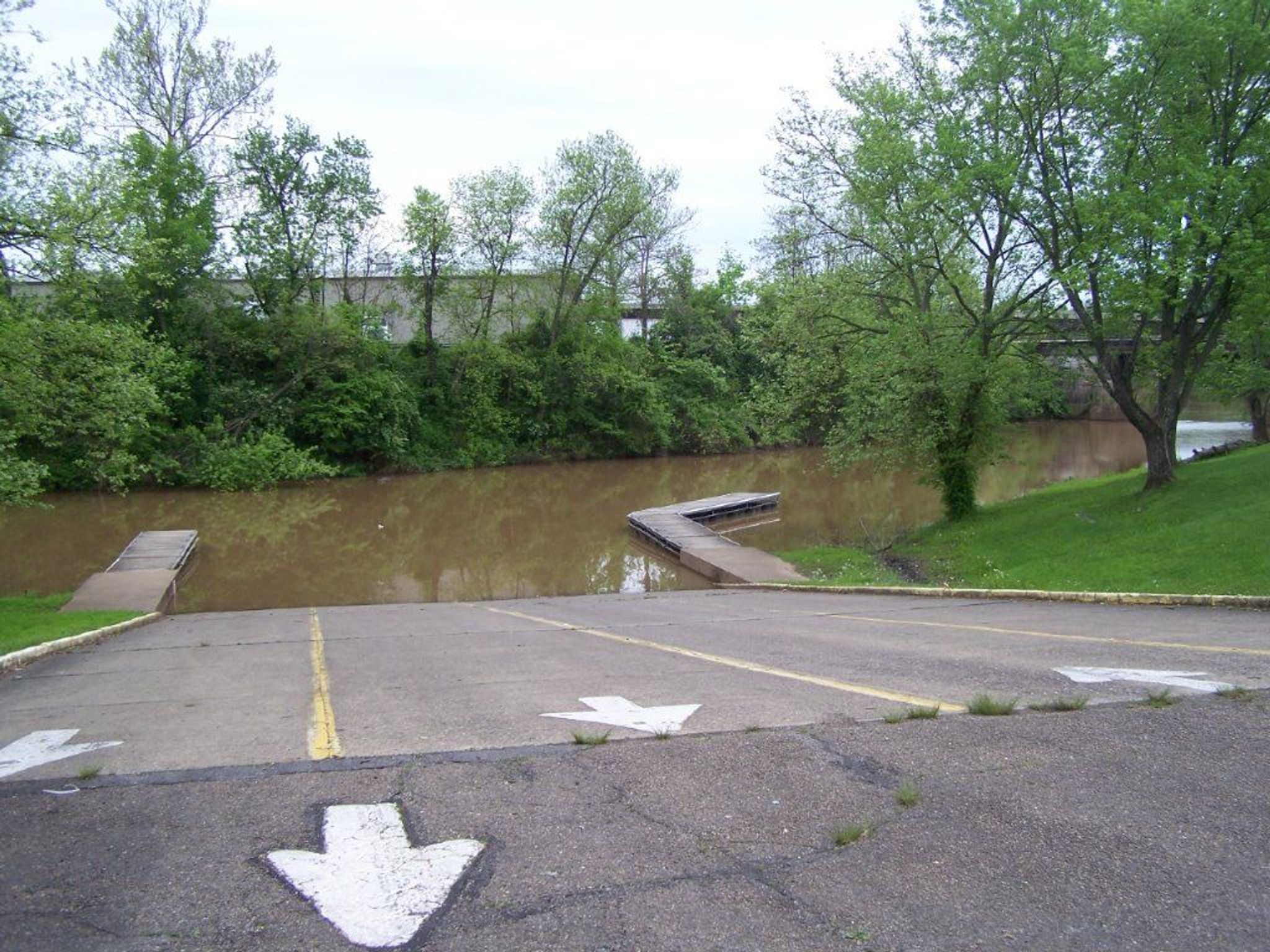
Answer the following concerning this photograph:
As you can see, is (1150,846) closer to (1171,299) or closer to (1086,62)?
(1171,299)

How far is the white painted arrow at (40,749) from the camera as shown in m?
5.66

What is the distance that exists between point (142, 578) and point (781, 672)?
16.8 metres

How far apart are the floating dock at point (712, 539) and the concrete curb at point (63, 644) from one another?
12.1 metres

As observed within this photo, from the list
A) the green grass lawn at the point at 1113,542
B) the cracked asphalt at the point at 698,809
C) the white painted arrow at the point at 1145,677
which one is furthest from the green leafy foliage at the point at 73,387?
the white painted arrow at the point at 1145,677

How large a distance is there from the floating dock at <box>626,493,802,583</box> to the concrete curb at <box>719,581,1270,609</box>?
5.70 ft

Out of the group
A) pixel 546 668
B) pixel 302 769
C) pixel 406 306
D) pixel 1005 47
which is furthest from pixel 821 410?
pixel 406 306

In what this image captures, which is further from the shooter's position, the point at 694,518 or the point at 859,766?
the point at 694,518

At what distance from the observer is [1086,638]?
987 centimetres

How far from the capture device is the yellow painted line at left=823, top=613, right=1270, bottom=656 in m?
8.47

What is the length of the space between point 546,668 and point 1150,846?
5.89m

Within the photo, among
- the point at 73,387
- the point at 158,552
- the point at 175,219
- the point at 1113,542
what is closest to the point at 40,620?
the point at 73,387

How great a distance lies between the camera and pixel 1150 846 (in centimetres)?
410

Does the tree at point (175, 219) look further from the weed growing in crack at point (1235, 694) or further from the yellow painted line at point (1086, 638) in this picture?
the weed growing in crack at point (1235, 694)

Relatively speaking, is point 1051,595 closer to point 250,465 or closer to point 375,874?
point 375,874
